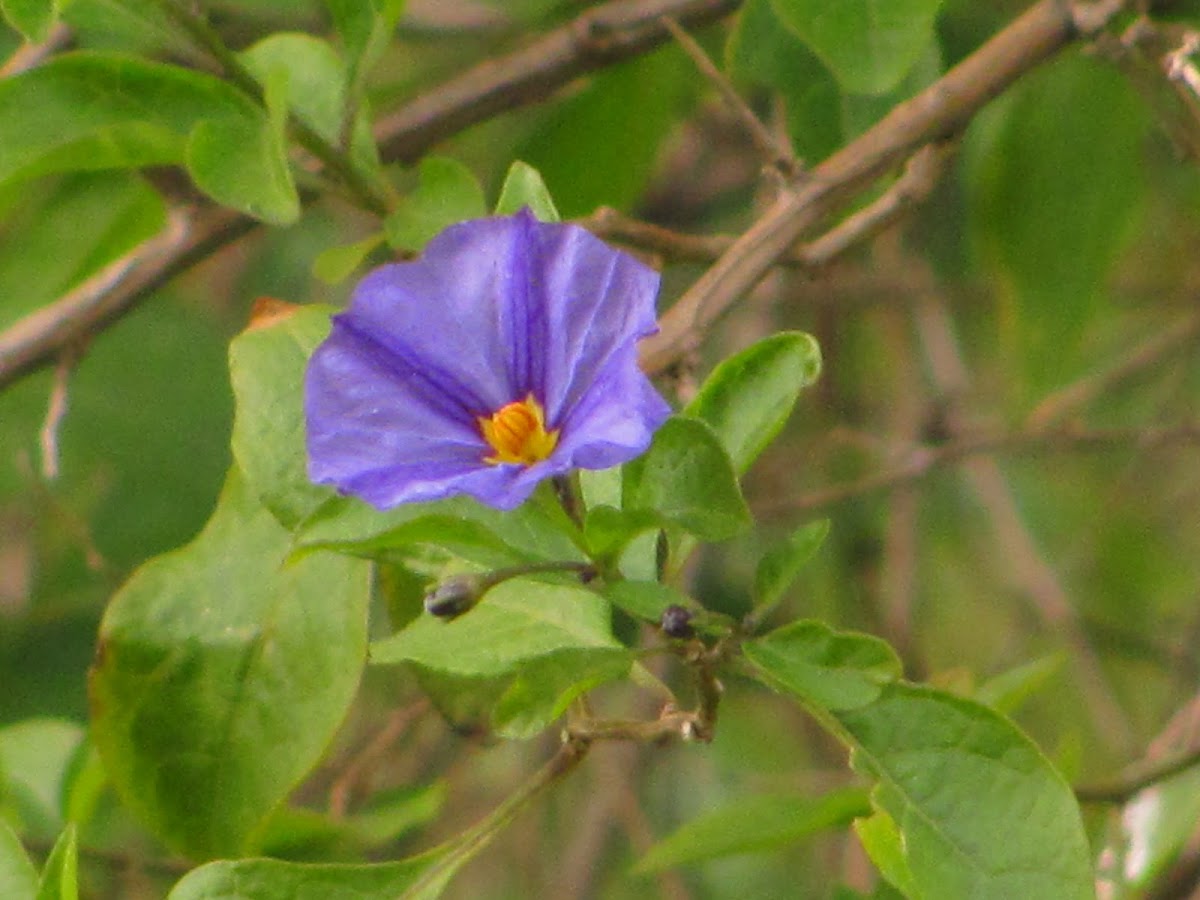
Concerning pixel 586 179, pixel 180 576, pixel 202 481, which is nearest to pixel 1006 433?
pixel 586 179

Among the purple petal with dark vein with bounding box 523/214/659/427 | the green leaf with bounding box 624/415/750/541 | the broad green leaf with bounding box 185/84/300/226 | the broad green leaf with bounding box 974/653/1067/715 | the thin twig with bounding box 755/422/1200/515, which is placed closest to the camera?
the green leaf with bounding box 624/415/750/541

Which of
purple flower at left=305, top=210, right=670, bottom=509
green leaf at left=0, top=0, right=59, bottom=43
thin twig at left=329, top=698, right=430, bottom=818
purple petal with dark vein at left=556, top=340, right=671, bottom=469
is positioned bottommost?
thin twig at left=329, top=698, right=430, bottom=818

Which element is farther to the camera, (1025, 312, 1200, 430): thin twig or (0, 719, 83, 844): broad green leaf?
(1025, 312, 1200, 430): thin twig

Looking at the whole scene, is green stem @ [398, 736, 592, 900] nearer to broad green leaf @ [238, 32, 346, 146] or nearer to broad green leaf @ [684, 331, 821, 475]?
broad green leaf @ [684, 331, 821, 475]

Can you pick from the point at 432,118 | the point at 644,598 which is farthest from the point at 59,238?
the point at 644,598

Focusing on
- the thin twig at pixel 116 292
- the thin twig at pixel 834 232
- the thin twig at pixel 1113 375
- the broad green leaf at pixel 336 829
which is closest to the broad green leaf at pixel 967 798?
the thin twig at pixel 834 232

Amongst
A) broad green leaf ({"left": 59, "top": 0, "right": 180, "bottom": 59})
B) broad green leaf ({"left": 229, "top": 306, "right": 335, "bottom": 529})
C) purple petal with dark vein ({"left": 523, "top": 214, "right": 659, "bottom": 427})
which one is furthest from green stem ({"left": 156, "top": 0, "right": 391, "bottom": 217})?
purple petal with dark vein ({"left": 523, "top": 214, "right": 659, "bottom": 427})

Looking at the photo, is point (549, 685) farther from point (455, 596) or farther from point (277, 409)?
point (277, 409)
